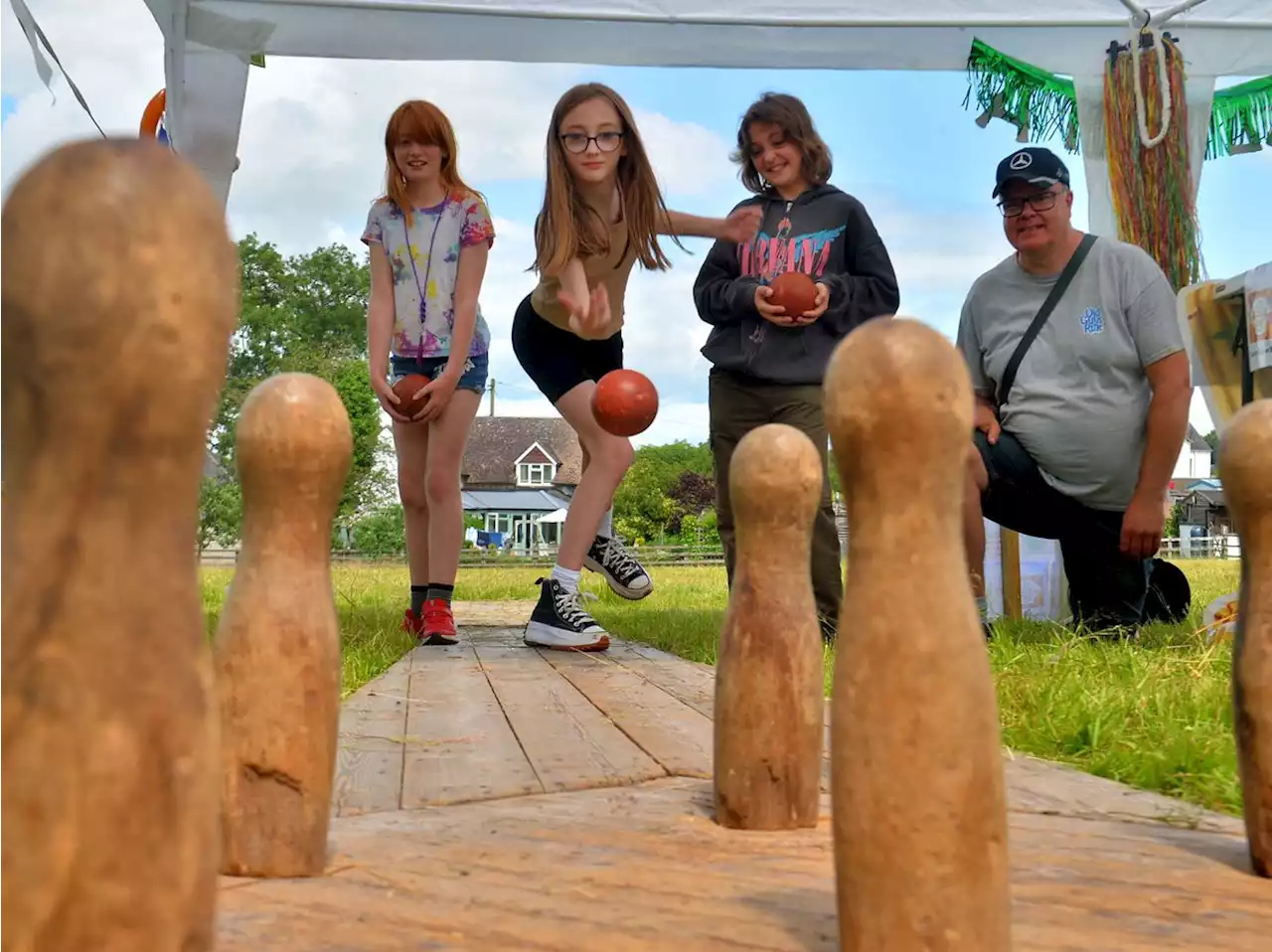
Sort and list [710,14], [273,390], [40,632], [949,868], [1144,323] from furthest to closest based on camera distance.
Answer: [710,14] → [1144,323] → [273,390] → [949,868] → [40,632]

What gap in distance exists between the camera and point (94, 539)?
0.72m

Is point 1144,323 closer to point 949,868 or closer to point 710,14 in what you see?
point 710,14

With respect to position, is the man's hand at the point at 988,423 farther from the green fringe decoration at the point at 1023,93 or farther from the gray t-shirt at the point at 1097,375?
the green fringe decoration at the point at 1023,93

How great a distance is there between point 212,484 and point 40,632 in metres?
26.6

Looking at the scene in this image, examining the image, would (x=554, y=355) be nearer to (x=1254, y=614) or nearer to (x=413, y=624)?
(x=413, y=624)

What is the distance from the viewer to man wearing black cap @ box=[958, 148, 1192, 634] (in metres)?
4.03

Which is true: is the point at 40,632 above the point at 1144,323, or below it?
below

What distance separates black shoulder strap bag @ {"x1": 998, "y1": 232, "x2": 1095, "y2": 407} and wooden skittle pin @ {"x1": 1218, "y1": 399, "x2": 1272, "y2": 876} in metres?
2.93

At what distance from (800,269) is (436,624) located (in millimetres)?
1822

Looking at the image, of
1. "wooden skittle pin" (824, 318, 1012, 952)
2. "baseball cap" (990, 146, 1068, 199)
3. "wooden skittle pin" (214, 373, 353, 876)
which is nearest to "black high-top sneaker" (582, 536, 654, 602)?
"baseball cap" (990, 146, 1068, 199)

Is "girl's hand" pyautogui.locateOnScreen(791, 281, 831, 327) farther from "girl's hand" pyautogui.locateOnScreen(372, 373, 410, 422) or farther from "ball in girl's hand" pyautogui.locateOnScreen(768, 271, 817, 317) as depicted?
"girl's hand" pyautogui.locateOnScreen(372, 373, 410, 422)

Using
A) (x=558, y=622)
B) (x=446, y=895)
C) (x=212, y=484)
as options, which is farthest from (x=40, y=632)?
(x=212, y=484)

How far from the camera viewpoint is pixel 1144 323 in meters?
4.06

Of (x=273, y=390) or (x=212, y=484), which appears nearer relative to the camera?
(x=273, y=390)
